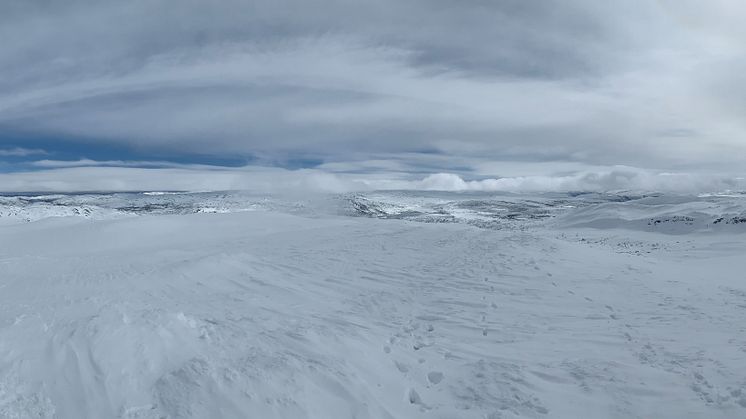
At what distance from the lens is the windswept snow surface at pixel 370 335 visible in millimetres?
6293

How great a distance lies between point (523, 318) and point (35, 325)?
11279mm

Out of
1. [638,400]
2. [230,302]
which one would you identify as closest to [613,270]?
[638,400]

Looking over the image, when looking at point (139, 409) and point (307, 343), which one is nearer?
point (139, 409)

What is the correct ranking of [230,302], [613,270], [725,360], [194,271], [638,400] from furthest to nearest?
[613,270] < [194,271] < [230,302] < [725,360] < [638,400]

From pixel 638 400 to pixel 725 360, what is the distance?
277cm

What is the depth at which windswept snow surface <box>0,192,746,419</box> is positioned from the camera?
Answer: 629 cm

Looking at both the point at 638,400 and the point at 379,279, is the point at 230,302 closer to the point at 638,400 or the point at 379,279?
the point at 379,279

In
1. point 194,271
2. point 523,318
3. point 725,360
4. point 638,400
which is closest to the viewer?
point 638,400

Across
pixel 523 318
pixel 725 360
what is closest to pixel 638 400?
pixel 725 360

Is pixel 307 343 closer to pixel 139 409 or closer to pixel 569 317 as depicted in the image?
pixel 139 409

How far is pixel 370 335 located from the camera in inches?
359

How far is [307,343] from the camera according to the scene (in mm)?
8273

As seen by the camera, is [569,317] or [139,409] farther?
[569,317]

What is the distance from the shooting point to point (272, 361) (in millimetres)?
7219
